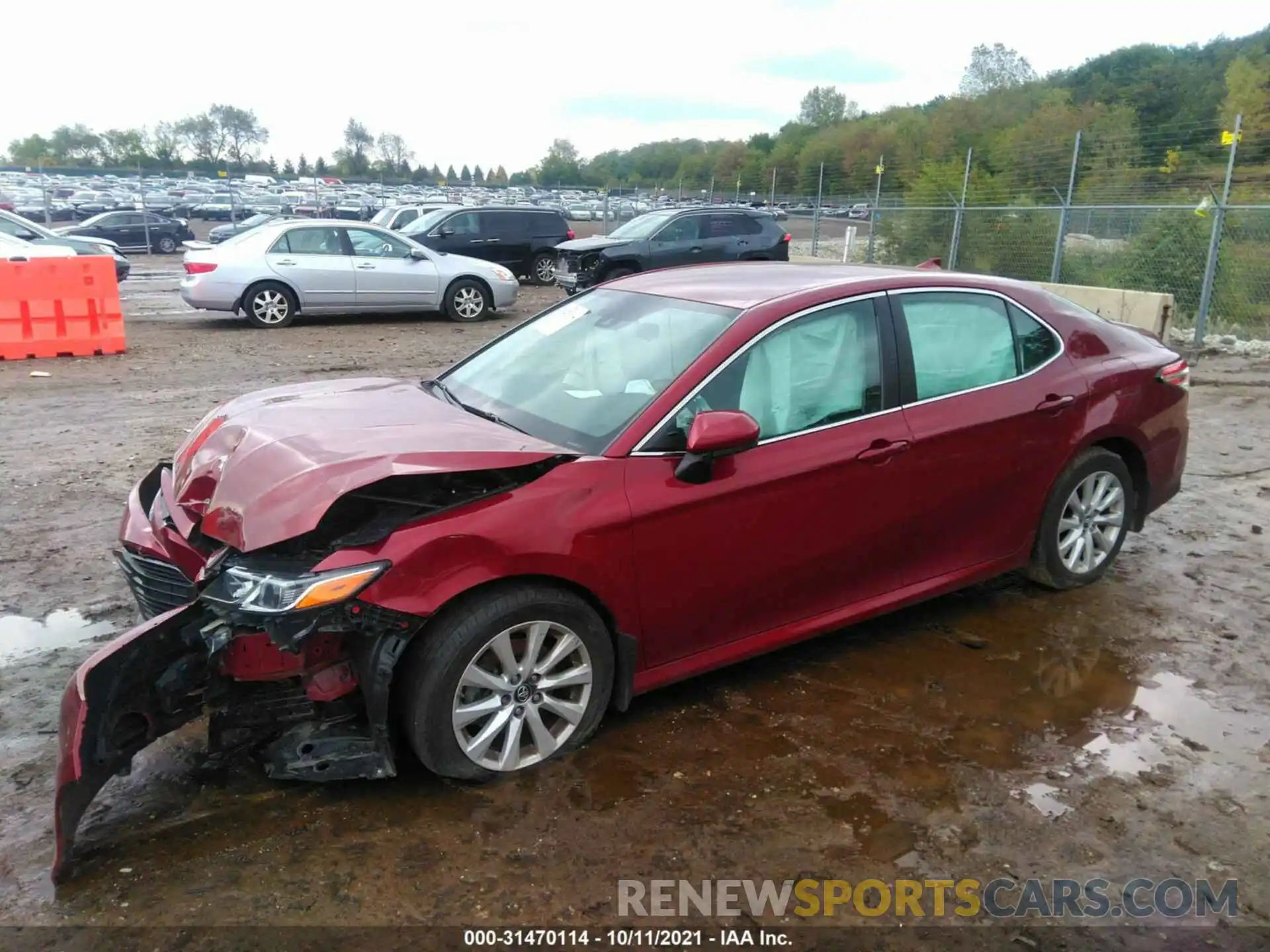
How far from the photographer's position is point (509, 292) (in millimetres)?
16141

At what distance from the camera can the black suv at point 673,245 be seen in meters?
17.2

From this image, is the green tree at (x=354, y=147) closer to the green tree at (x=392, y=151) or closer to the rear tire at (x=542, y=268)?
the green tree at (x=392, y=151)

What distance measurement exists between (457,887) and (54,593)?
314cm

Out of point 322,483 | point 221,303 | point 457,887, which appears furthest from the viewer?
point 221,303

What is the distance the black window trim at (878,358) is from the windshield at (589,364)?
4.1 inches

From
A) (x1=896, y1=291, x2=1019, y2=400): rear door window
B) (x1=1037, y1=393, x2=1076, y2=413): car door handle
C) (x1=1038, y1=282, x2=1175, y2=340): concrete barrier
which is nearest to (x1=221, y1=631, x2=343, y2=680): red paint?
(x1=896, y1=291, x2=1019, y2=400): rear door window

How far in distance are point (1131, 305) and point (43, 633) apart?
11.7m

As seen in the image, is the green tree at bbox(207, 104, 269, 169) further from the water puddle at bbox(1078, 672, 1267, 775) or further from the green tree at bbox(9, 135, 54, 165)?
the water puddle at bbox(1078, 672, 1267, 775)

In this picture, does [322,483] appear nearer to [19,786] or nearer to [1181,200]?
[19,786]

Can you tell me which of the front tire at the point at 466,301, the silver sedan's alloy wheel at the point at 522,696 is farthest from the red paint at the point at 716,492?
the front tire at the point at 466,301

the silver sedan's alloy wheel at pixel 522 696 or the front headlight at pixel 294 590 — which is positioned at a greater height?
the front headlight at pixel 294 590

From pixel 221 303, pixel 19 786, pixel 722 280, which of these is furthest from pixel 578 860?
pixel 221 303

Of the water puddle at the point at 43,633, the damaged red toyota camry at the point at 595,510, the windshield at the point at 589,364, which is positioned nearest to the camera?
the damaged red toyota camry at the point at 595,510

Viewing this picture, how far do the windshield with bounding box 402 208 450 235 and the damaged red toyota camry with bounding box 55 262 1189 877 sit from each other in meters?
16.8
